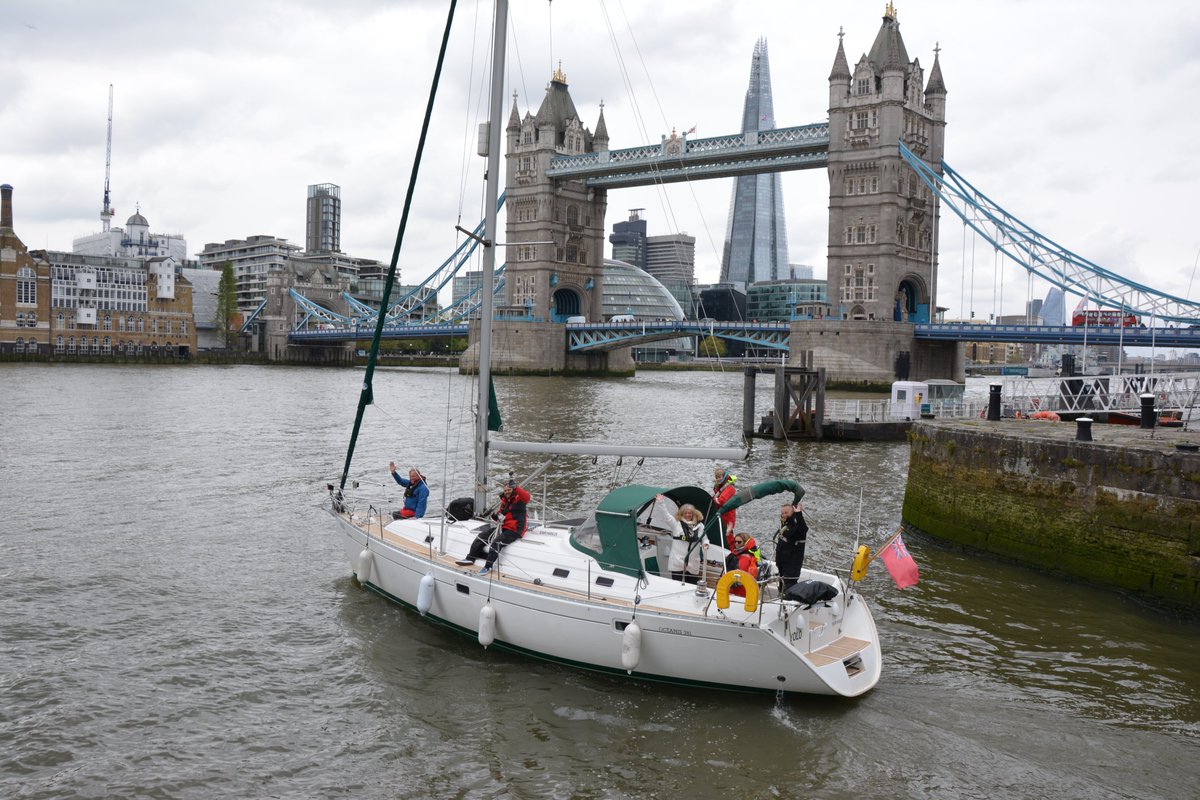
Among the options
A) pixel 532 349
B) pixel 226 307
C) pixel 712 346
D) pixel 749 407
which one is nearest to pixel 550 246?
pixel 532 349

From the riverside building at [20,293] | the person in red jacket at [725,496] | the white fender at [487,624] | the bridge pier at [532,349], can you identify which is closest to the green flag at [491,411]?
the white fender at [487,624]

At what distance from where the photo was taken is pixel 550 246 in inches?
3848

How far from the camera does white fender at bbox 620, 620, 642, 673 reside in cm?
1074

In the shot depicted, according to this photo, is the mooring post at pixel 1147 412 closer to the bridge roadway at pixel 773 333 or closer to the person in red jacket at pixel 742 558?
the person in red jacket at pixel 742 558

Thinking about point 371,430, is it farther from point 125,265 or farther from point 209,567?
point 125,265

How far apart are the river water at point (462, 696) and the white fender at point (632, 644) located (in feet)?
1.77

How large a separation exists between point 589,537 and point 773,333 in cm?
6601

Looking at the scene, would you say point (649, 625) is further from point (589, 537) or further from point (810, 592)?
point (589, 537)

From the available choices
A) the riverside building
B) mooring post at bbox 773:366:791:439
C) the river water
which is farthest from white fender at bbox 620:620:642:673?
the riverside building

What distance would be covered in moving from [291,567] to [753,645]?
944 cm

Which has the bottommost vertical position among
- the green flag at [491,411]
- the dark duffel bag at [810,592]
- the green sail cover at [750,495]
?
the dark duffel bag at [810,592]

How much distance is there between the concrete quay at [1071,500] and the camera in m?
14.0

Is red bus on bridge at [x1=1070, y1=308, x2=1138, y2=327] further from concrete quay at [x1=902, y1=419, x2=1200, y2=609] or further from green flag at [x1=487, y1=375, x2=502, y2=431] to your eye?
green flag at [x1=487, y1=375, x2=502, y2=431]

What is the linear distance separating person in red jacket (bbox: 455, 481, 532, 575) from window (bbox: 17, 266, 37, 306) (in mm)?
106836
